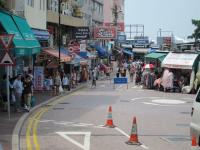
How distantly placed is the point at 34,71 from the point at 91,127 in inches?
Answer: 759

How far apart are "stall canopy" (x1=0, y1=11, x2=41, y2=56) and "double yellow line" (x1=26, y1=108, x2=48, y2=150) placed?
3501 millimetres

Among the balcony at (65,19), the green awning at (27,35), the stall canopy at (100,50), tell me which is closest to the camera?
the green awning at (27,35)

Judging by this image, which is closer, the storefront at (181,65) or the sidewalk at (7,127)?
the sidewalk at (7,127)

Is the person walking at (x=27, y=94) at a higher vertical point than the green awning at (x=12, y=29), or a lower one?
lower

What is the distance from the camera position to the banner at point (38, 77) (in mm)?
37750

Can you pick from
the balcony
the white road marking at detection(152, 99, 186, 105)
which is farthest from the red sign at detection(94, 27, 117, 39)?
the white road marking at detection(152, 99, 186, 105)

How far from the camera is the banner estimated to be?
124 ft

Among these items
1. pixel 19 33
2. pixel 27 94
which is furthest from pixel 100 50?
pixel 27 94

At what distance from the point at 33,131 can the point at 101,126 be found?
102 inches

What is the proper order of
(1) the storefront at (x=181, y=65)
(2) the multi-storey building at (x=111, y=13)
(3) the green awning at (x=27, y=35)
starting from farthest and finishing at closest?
1. (2) the multi-storey building at (x=111, y=13)
2. (1) the storefront at (x=181, y=65)
3. (3) the green awning at (x=27, y=35)

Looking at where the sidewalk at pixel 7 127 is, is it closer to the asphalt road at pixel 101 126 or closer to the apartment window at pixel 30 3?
the asphalt road at pixel 101 126

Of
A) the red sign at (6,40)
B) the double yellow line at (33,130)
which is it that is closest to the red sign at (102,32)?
the double yellow line at (33,130)

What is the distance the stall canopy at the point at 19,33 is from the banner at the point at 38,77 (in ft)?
20.1

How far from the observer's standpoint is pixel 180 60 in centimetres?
4181
